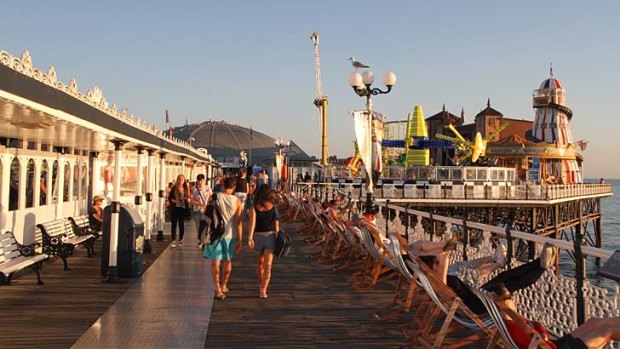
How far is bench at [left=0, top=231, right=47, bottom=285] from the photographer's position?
22.3 ft

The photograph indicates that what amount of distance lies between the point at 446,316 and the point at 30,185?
765 cm

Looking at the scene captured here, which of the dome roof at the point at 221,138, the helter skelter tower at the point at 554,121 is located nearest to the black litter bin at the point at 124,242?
the dome roof at the point at 221,138

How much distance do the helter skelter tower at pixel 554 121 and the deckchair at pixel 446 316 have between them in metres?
57.0

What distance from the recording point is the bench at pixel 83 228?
982 cm

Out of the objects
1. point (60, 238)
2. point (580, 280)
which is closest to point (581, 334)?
point (580, 280)

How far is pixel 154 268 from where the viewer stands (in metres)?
8.79

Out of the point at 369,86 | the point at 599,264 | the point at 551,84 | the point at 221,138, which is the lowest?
the point at 599,264

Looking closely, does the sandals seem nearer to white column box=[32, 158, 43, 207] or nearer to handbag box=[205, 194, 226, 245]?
handbag box=[205, 194, 226, 245]

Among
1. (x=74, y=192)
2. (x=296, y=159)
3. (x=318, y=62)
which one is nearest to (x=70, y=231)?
(x=74, y=192)

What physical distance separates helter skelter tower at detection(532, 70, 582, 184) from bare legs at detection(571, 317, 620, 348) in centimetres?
5809

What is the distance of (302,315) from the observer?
6.00m

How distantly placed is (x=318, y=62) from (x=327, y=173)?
47570 millimetres

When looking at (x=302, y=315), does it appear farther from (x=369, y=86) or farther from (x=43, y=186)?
(x=369, y=86)

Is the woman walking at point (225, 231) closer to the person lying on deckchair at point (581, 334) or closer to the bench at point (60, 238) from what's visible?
the bench at point (60, 238)
